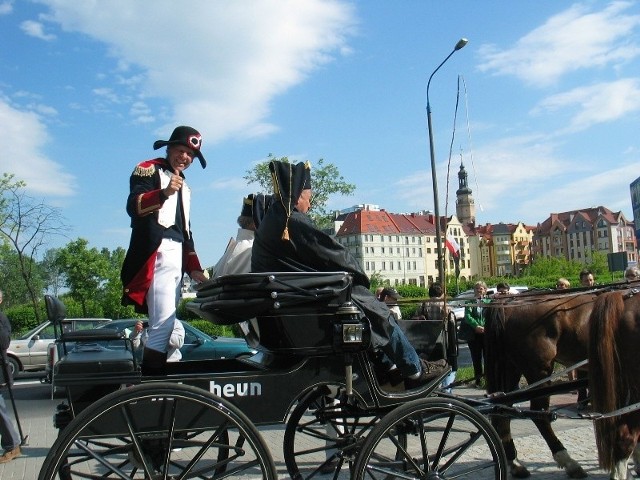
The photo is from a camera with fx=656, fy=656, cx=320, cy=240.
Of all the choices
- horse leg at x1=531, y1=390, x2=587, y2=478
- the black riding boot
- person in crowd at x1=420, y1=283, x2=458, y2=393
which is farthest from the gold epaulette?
horse leg at x1=531, y1=390, x2=587, y2=478

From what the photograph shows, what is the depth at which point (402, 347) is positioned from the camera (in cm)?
405

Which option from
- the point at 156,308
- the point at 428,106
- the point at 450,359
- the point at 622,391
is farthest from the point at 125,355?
the point at 428,106

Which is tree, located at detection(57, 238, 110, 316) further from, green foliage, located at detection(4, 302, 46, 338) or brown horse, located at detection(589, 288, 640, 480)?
brown horse, located at detection(589, 288, 640, 480)

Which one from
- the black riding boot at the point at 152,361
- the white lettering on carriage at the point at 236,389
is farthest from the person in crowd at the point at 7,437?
the white lettering on carriage at the point at 236,389

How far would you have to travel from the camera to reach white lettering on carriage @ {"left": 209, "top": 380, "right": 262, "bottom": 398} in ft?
12.1

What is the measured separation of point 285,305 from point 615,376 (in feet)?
8.42

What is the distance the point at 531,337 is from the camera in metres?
5.97

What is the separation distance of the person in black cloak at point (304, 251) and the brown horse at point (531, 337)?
2.11 meters

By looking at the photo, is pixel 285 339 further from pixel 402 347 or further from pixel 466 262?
pixel 466 262

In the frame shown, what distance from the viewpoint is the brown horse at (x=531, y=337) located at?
5.93 meters

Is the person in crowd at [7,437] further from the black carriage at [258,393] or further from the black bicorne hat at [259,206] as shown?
the black bicorne hat at [259,206]

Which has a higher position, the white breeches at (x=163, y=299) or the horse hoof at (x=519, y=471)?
the white breeches at (x=163, y=299)

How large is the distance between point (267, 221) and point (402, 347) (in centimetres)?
114

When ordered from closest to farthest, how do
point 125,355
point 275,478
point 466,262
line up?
point 275,478
point 125,355
point 466,262
